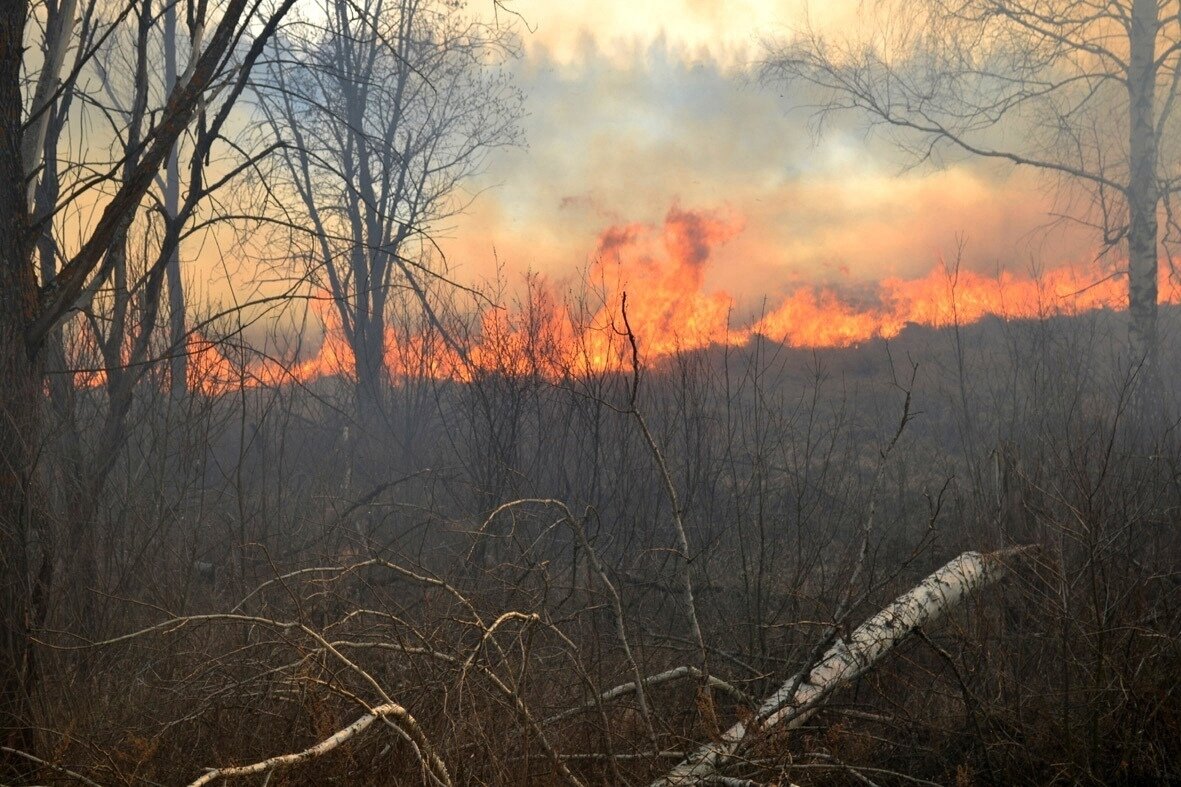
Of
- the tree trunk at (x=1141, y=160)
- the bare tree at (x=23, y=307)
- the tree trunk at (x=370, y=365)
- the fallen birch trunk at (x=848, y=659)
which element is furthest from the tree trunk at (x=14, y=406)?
the tree trunk at (x=1141, y=160)

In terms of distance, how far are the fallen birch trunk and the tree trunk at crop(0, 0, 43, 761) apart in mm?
2365

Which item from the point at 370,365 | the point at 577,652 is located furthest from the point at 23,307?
the point at 370,365

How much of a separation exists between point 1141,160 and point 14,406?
12.6 m

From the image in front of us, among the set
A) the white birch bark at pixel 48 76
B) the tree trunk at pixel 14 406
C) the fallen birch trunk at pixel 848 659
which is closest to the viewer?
the fallen birch trunk at pixel 848 659

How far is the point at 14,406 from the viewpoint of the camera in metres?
3.40

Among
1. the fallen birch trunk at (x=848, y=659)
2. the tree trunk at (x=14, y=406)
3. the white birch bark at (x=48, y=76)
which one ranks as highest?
the white birch bark at (x=48, y=76)

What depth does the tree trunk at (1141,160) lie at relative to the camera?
449 inches

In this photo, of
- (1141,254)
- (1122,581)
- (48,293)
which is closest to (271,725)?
(48,293)

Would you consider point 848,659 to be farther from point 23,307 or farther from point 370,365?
point 370,365

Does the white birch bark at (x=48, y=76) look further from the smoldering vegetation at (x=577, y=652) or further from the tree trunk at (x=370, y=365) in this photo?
the tree trunk at (x=370, y=365)

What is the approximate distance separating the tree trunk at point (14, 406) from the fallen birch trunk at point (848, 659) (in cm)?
236

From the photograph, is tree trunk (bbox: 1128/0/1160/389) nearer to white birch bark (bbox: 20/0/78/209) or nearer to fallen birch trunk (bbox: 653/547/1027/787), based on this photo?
fallen birch trunk (bbox: 653/547/1027/787)

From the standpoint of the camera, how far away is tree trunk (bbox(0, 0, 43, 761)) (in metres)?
3.37

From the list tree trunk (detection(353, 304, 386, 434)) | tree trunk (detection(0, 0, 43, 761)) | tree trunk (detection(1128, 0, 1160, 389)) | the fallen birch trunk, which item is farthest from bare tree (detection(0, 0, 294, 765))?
tree trunk (detection(1128, 0, 1160, 389))
